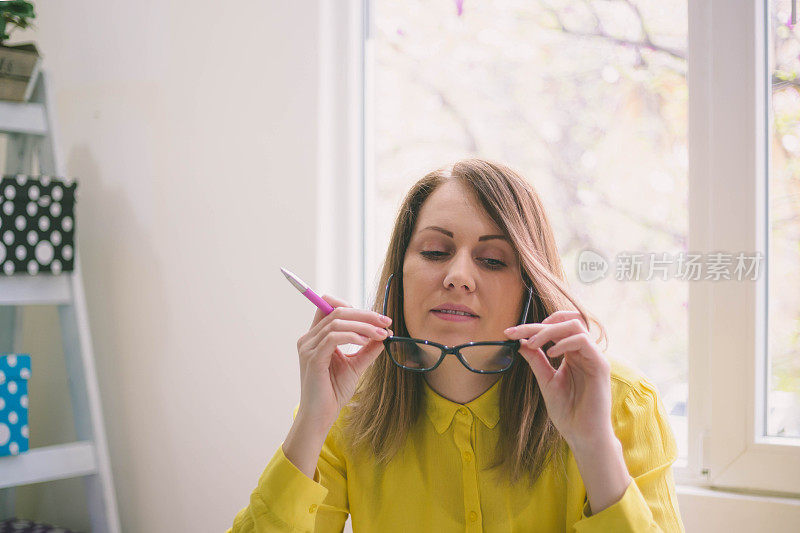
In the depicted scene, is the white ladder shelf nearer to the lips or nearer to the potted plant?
the potted plant

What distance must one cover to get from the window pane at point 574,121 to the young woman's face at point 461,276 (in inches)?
21.8

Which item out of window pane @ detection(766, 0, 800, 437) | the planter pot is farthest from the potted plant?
window pane @ detection(766, 0, 800, 437)

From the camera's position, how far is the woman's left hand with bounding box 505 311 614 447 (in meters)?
0.95

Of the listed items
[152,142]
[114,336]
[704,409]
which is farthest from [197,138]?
[704,409]

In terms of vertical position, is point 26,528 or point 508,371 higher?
point 508,371

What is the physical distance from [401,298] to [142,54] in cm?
130

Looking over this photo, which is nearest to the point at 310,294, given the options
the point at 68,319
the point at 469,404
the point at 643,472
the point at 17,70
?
the point at 469,404

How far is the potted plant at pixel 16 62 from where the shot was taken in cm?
181

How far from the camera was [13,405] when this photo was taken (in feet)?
5.67

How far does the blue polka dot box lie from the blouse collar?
1158 mm

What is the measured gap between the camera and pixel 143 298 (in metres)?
2.05

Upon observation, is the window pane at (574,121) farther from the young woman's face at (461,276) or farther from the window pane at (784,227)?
the young woman's face at (461,276)
